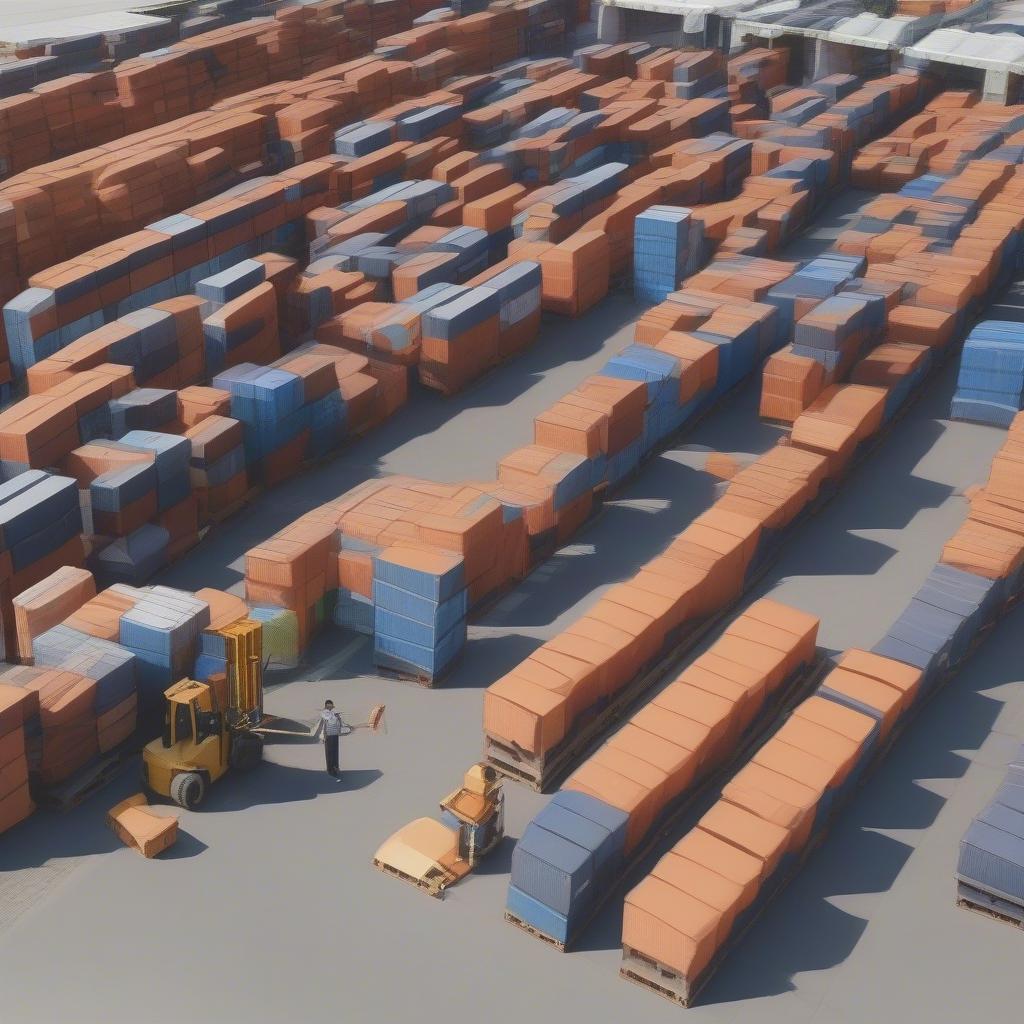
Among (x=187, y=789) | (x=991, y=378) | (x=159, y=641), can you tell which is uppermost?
(x=991, y=378)

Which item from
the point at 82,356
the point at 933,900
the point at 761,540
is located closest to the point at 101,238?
the point at 82,356

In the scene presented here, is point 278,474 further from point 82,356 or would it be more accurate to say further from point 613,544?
point 613,544

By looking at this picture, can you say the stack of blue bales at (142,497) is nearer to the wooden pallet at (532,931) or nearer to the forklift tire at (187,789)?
the forklift tire at (187,789)

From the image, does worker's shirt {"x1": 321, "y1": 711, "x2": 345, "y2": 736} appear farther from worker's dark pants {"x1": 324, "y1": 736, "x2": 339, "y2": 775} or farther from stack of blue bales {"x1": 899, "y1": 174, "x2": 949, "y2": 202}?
stack of blue bales {"x1": 899, "y1": 174, "x2": 949, "y2": 202}

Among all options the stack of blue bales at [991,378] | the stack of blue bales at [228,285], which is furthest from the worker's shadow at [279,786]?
the stack of blue bales at [991,378]

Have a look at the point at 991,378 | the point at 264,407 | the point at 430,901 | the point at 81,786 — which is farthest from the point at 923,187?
the point at 81,786

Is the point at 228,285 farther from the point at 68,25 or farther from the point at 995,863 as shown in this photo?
the point at 68,25

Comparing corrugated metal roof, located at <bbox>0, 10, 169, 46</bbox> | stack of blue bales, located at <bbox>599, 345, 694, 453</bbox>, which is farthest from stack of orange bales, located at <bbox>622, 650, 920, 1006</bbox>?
corrugated metal roof, located at <bbox>0, 10, 169, 46</bbox>

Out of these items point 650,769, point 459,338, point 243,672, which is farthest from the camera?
point 459,338
